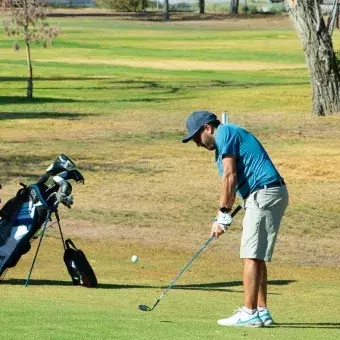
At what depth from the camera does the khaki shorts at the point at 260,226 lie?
30.3ft

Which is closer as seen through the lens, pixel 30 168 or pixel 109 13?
pixel 30 168

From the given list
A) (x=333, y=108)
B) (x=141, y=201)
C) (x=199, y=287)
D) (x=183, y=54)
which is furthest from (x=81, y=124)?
(x=183, y=54)

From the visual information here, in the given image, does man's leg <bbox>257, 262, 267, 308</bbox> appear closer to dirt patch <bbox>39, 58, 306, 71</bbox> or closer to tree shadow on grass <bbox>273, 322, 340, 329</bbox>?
tree shadow on grass <bbox>273, 322, 340, 329</bbox>

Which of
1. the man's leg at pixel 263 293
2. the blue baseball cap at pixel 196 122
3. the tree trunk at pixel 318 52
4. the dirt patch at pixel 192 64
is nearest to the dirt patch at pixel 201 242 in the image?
the man's leg at pixel 263 293

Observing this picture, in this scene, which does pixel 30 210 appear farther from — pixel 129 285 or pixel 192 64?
pixel 192 64

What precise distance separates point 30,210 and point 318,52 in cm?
2537

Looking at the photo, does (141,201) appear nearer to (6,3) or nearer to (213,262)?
(213,262)

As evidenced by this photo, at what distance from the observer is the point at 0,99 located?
134ft

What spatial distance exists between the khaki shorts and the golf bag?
118 inches

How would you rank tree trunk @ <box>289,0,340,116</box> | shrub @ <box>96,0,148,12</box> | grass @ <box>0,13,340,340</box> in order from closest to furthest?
grass @ <box>0,13,340,340</box>, tree trunk @ <box>289,0,340,116</box>, shrub @ <box>96,0,148,12</box>

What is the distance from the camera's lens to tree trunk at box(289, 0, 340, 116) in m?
36.2

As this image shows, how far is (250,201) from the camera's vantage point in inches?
366

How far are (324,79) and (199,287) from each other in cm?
2408

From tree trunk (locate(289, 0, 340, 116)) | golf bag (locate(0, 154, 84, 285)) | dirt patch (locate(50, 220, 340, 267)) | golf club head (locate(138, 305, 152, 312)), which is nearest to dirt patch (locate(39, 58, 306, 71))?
tree trunk (locate(289, 0, 340, 116))
